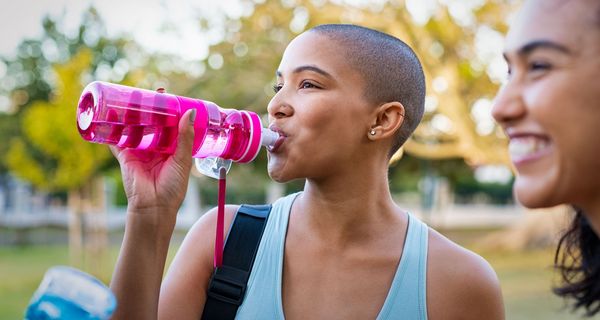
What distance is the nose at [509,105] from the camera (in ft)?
4.14

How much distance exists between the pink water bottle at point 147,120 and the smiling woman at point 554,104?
2.98ft

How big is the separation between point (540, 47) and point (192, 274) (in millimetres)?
1241

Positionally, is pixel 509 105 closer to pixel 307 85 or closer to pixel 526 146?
pixel 526 146

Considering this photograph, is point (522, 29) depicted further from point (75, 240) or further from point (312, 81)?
point (75, 240)

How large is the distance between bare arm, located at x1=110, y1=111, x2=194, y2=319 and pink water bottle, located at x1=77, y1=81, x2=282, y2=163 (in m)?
0.07

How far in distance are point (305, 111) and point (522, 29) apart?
2.86ft

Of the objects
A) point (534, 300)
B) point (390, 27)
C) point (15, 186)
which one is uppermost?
point (390, 27)

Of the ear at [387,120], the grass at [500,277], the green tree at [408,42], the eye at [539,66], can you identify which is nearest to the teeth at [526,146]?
the eye at [539,66]

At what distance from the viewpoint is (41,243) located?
74.1 ft

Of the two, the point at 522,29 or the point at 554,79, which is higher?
the point at 522,29

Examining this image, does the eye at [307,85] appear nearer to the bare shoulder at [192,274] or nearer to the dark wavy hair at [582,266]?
the bare shoulder at [192,274]

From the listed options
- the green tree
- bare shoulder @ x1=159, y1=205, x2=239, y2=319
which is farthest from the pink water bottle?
the green tree

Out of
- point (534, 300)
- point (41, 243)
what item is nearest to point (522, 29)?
point (534, 300)

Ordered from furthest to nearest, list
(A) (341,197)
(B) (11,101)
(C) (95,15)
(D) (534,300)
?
(B) (11,101) → (C) (95,15) → (D) (534,300) → (A) (341,197)
